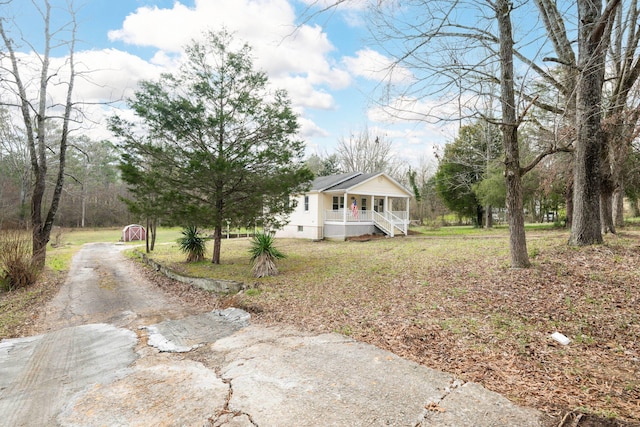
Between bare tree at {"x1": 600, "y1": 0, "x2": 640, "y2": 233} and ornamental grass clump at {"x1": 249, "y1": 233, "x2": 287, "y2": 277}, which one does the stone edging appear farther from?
bare tree at {"x1": 600, "y1": 0, "x2": 640, "y2": 233}

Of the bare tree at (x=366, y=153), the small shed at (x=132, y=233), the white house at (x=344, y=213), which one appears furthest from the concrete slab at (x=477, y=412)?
the bare tree at (x=366, y=153)

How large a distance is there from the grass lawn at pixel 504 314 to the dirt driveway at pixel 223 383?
464 millimetres

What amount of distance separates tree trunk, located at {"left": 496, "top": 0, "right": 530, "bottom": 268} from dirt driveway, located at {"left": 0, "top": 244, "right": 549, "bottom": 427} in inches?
182

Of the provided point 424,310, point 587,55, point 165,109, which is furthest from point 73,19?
point 587,55

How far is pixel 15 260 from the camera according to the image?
852cm

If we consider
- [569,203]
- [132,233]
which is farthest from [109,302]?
[569,203]

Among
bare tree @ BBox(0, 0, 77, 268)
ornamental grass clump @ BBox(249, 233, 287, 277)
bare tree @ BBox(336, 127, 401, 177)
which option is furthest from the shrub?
bare tree @ BBox(336, 127, 401, 177)

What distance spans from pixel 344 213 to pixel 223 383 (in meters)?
15.3

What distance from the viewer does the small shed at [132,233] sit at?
2526cm

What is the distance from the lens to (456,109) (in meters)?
5.98

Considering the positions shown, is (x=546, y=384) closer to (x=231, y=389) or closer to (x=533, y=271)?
(x=231, y=389)

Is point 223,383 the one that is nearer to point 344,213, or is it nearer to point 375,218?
point 344,213

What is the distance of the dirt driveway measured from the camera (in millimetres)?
2805

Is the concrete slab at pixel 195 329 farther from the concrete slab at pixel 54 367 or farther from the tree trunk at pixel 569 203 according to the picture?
the tree trunk at pixel 569 203
